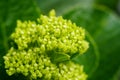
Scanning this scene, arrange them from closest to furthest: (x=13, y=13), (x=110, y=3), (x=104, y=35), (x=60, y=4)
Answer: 1. (x=13, y=13)
2. (x=104, y=35)
3. (x=110, y=3)
4. (x=60, y=4)

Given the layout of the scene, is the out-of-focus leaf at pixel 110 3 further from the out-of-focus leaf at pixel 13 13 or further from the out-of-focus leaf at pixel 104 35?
the out-of-focus leaf at pixel 13 13

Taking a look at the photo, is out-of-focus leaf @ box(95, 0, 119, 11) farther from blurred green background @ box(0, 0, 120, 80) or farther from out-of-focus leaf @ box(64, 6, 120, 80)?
out-of-focus leaf @ box(64, 6, 120, 80)

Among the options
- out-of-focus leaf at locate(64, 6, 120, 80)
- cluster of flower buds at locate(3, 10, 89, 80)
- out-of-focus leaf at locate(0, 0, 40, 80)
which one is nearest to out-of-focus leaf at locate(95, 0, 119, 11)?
out-of-focus leaf at locate(64, 6, 120, 80)

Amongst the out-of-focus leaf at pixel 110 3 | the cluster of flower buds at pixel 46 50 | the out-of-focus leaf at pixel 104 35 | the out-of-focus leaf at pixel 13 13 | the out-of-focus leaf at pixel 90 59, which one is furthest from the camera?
the out-of-focus leaf at pixel 110 3

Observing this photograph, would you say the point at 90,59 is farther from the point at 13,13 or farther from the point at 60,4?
the point at 60,4

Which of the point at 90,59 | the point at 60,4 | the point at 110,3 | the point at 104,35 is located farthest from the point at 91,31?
the point at 60,4

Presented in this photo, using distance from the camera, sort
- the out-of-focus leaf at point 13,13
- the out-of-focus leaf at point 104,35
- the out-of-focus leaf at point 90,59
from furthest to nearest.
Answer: the out-of-focus leaf at point 104,35, the out-of-focus leaf at point 90,59, the out-of-focus leaf at point 13,13

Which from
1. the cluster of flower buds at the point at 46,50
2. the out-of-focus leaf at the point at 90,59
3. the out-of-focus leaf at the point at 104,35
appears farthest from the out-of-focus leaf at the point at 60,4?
the cluster of flower buds at the point at 46,50

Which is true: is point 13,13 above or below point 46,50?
above
